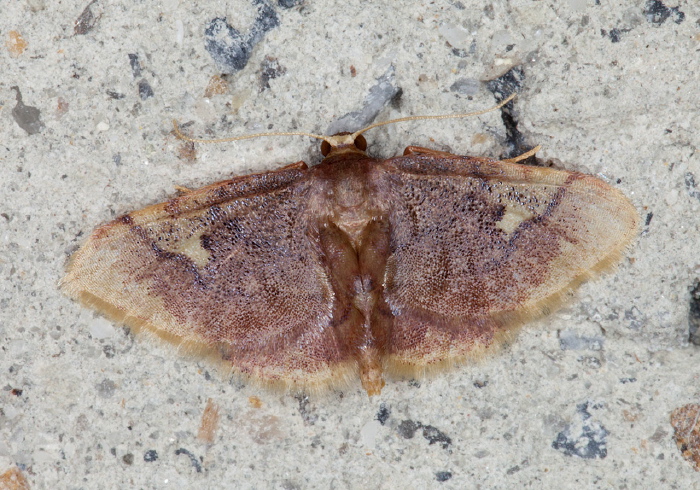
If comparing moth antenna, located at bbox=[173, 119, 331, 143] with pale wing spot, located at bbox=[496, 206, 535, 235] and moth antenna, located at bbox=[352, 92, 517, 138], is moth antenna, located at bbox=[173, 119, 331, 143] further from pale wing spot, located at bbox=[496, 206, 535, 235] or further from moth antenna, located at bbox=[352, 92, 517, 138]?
pale wing spot, located at bbox=[496, 206, 535, 235]

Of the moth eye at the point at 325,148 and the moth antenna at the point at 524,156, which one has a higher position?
the moth eye at the point at 325,148

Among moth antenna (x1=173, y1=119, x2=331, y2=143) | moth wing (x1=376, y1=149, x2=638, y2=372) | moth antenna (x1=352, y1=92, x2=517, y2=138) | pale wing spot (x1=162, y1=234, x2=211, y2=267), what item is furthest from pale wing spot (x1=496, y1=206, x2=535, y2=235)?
pale wing spot (x1=162, y1=234, x2=211, y2=267)

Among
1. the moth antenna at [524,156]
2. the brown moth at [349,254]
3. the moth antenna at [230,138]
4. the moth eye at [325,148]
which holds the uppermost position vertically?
the moth antenna at [230,138]

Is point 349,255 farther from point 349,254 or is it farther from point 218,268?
point 218,268

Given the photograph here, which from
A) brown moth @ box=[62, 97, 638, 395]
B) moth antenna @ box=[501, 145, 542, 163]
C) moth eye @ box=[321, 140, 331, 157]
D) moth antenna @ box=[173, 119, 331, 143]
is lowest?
brown moth @ box=[62, 97, 638, 395]

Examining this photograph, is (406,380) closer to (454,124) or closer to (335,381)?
(335,381)

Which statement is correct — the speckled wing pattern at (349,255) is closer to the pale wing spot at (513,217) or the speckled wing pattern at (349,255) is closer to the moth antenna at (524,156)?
the pale wing spot at (513,217)

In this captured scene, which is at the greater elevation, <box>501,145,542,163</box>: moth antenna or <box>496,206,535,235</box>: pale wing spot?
<box>501,145,542,163</box>: moth antenna

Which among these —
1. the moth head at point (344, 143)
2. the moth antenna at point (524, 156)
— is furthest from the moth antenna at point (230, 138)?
the moth antenna at point (524, 156)
